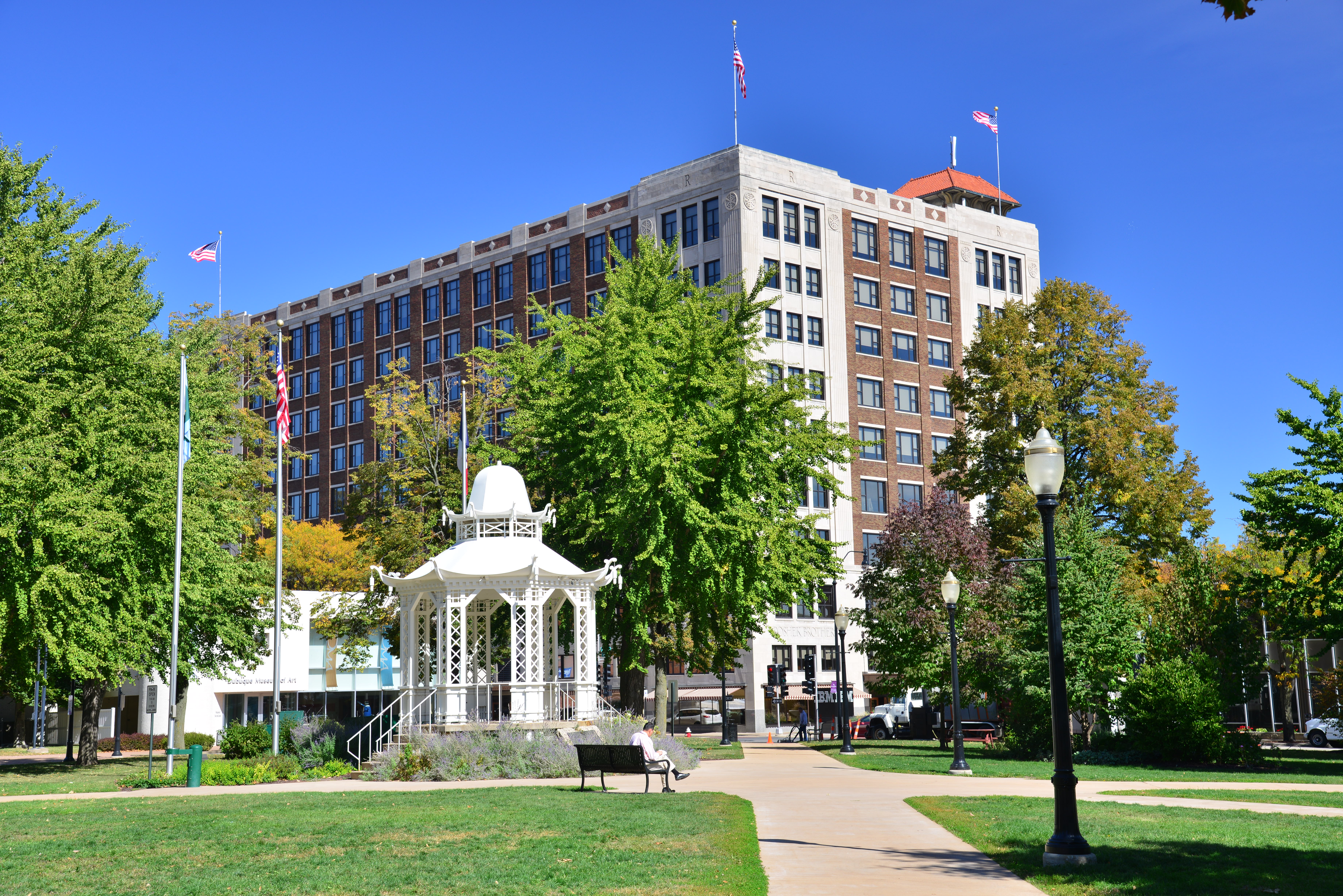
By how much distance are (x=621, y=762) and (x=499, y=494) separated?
11.7 metres

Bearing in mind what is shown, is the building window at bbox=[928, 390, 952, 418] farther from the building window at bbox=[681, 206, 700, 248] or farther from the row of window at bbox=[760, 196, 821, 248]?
the building window at bbox=[681, 206, 700, 248]

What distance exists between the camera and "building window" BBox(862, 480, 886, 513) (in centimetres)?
7494

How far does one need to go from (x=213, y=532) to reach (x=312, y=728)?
319 inches

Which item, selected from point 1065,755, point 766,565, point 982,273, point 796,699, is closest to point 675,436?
point 766,565

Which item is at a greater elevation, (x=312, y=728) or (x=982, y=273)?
(x=982, y=273)

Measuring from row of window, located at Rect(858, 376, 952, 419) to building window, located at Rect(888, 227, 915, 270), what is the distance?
26.2 feet

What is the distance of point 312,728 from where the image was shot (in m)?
30.7

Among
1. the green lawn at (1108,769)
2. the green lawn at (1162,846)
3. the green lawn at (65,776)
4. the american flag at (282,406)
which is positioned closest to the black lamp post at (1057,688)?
the green lawn at (1162,846)

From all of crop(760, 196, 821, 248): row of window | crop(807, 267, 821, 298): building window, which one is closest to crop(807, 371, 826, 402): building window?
crop(760, 196, 821, 248): row of window

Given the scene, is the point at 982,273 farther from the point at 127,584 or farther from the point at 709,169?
the point at 127,584

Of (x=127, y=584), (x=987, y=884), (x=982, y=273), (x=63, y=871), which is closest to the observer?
(x=987, y=884)

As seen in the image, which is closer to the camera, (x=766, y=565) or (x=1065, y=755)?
(x=1065, y=755)

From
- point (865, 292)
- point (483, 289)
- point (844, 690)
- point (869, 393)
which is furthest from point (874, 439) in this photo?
point (844, 690)

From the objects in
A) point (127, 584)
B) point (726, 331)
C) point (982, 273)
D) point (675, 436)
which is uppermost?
point (982, 273)
